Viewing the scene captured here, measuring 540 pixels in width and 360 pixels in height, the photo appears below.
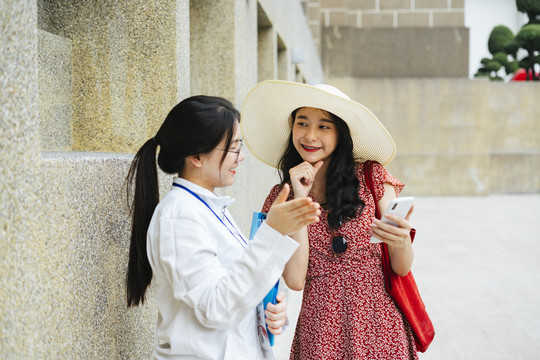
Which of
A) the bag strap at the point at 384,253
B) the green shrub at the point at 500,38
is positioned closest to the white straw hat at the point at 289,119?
the bag strap at the point at 384,253

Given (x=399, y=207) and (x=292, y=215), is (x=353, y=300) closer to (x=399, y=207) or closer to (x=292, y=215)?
(x=399, y=207)

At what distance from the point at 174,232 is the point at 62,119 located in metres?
1.38

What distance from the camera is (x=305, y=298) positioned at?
2.54 metres

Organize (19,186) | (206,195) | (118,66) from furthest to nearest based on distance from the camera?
(118,66), (206,195), (19,186)

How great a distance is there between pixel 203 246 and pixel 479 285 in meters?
6.47

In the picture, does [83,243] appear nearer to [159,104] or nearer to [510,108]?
[159,104]

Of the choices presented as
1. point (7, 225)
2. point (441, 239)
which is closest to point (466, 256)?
point (441, 239)

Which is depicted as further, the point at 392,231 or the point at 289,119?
the point at 289,119

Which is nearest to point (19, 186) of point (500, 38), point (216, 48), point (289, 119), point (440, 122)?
point (289, 119)

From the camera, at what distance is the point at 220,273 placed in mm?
1659

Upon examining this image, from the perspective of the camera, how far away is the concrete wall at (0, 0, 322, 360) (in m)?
1.48

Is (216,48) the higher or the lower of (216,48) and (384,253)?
the higher

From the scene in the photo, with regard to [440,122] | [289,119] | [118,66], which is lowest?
[289,119]

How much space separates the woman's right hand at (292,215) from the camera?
1591mm
